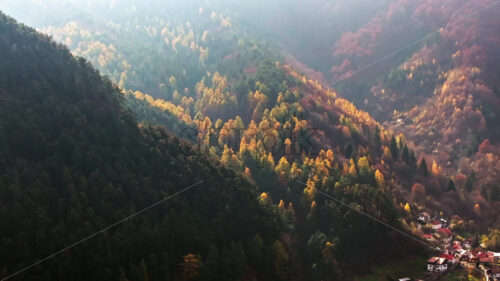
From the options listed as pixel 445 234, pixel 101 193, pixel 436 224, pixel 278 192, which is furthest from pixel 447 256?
pixel 101 193

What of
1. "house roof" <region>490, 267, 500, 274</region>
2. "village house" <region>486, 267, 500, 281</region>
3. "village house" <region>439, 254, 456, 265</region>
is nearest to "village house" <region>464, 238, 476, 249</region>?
"village house" <region>439, 254, 456, 265</region>

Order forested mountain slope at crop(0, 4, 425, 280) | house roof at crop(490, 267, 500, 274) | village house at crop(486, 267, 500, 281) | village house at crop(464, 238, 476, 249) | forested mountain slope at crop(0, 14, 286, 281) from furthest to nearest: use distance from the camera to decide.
Answer: village house at crop(464, 238, 476, 249) < house roof at crop(490, 267, 500, 274) < village house at crop(486, 267, 500, 281) < forested mountain slope at crop(0, 4, 425, 280) < forested mountain slope at crop(0, 14, 286, 281)

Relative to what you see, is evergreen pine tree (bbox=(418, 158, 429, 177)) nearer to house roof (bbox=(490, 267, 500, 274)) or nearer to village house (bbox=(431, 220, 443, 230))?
village house (bbox=(431, 220, 443, 230))

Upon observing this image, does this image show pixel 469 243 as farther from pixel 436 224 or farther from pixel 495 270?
pixel 495 270

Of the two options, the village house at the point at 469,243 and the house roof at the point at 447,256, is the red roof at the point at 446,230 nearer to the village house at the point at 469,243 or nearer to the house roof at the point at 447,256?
the village house at the point at 469,243

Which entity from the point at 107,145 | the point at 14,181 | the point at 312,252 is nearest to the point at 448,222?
the point at 312,252

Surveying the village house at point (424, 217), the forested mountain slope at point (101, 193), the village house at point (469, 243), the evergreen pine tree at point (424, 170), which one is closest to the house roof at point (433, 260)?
the village house at point (469, 243)
